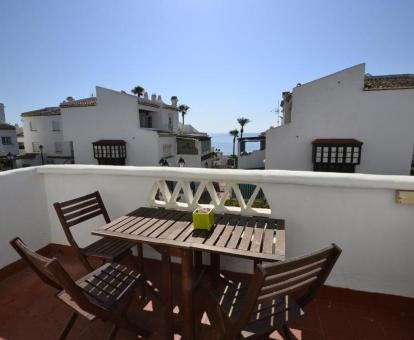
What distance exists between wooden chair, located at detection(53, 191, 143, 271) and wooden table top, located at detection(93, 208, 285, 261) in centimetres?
43

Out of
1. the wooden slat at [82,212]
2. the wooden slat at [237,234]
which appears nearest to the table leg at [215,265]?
the wooden slat at [237,234]

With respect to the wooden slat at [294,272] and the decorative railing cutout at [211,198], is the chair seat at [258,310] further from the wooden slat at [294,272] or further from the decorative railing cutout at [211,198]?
the decorative railing cutout at [211,198]

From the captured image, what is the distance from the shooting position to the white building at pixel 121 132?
2186cm

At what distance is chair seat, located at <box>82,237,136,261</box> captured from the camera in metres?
2.49

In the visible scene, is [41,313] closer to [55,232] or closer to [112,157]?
[55,232]

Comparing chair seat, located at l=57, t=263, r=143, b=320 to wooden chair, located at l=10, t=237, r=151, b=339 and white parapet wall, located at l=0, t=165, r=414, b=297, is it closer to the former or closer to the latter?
wooden chair, located at l=10, t=237, r=151, b=339

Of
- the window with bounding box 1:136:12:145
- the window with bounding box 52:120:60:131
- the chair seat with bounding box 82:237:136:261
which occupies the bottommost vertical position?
the chair seat with bounding box 82:237:136:261

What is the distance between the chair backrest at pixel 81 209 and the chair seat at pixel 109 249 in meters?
0.26

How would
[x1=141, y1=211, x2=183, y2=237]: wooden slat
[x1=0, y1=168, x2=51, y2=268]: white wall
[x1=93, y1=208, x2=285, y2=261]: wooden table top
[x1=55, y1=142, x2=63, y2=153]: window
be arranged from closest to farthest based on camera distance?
[x1=93, y1=208, x2=285, y2=261]: wooden table top → [x1=141, y1=211, x2=183, y2=237]: wooden slat → [x1=0, y1=168, x2=51, y2=268]: white wall → [x1=55, y1=142, x2=63, y2=153]: window

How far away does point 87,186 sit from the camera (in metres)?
3.34

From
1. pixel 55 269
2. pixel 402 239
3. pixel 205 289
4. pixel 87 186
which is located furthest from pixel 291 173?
pixel 87 186

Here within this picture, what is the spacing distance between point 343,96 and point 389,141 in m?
4.17

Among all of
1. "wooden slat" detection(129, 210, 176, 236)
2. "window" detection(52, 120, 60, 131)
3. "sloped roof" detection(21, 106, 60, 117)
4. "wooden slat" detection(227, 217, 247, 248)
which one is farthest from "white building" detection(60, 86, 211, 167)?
"wooden slat" detection(227, 217, 247, 248)

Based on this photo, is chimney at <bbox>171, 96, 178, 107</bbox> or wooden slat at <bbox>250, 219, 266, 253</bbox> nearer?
wooden slat at <bbox>250, 219, 266, 253</bbox>
